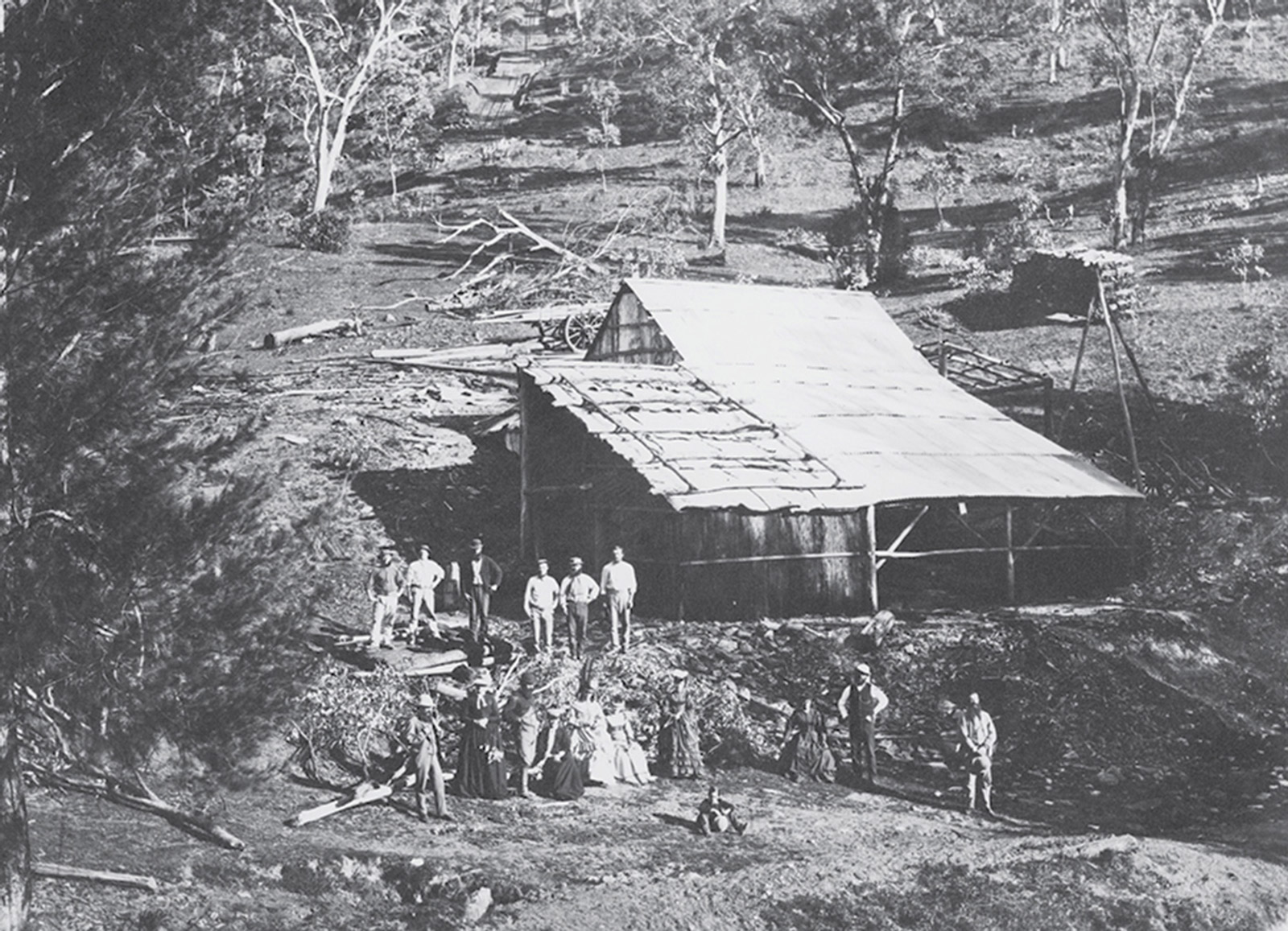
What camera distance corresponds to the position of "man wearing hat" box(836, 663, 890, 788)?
1101 cm

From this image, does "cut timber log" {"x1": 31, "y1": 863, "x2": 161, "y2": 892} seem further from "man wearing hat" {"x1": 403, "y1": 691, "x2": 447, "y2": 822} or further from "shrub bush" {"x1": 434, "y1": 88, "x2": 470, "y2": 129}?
"shrub bush" {"x1": 434, "y1": 88, "x2": 470, "y2": 129}

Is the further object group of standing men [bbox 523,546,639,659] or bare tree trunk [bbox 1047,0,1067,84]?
bare tree trunk [bbox 1047,0,1067,84]

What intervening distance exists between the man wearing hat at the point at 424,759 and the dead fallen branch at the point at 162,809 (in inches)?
53.5

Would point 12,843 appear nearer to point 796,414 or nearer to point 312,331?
point 312,331

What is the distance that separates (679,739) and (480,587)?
8.11 ft

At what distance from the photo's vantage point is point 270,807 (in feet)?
30.7

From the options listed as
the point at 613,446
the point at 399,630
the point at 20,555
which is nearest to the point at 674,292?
the point at 613,446

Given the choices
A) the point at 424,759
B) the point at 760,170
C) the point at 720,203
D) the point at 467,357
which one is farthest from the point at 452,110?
the point at 424,759

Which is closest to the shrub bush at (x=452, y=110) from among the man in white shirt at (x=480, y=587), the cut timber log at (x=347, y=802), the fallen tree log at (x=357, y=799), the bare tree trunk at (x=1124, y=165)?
the man in white shirt at (x=480, y=587)

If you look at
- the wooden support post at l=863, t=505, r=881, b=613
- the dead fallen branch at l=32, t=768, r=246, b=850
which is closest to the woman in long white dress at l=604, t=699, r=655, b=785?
the dead fallen branch at l=32, t=768, r=246, b=850

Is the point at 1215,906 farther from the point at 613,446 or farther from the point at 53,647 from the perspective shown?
the point at 53,647

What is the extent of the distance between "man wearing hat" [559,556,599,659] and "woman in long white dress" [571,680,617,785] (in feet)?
3.28

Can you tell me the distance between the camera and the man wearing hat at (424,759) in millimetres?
9750

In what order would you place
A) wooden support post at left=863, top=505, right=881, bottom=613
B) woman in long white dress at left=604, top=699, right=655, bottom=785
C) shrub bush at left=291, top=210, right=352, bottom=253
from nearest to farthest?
woman in long white dress at left=604, top=699, right=655, bottom=785, wooden support post at left=863, top=505, right=881, bottom=613, shrub bush at left=291, top=210, right=352, bottom=253
